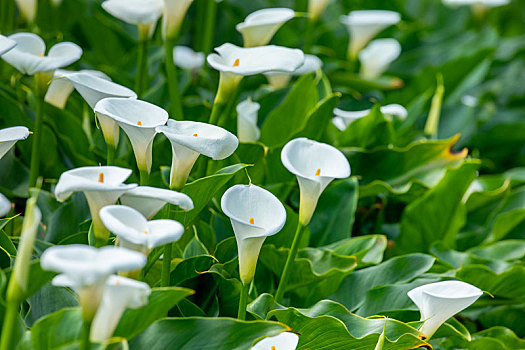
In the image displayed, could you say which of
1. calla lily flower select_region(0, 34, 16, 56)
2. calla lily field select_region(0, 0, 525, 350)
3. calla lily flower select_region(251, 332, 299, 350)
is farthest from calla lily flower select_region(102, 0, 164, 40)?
calla lily flower select_region(251, 332, 299, 350)

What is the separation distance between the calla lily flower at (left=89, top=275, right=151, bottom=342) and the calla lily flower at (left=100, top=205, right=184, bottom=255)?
0.03 m

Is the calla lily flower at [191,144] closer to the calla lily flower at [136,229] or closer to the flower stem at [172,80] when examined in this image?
the calla lily flower at [136,229]

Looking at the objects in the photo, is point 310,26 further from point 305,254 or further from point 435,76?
point 305,254

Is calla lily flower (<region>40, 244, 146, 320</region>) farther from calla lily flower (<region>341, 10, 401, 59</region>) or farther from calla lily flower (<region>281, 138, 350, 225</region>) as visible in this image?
calla lily flower (<region>341, 10, 401, 59</region>)

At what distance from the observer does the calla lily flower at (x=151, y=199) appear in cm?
57

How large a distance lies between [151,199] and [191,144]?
67 mm

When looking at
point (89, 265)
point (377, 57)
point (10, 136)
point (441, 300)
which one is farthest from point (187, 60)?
point (89, 265)

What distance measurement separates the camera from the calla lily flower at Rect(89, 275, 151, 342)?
0.47m

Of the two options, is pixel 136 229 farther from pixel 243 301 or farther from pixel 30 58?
pixel 30 58

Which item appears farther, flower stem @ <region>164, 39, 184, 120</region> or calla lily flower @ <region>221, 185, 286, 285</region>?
flower stem @ <region>164, 39, 184, 120</region>

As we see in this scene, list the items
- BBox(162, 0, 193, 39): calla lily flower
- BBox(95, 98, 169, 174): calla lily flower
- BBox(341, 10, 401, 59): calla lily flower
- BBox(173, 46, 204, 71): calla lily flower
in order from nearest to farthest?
BBox(95, 98, 169, 174): calla lily flower, BBox(162, 0, 193, 39): calla lily flower, BBox(173, 46, 204, 71): calla lily flower, BBox(341, 10, 401, 59): calla lily flower

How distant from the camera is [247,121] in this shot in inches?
38.9

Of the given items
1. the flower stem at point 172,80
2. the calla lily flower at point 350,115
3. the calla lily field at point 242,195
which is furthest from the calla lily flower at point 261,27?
the calla lily flower at point 350,115

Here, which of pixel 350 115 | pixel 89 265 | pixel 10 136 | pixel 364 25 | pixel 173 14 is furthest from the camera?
pixel 364 25
